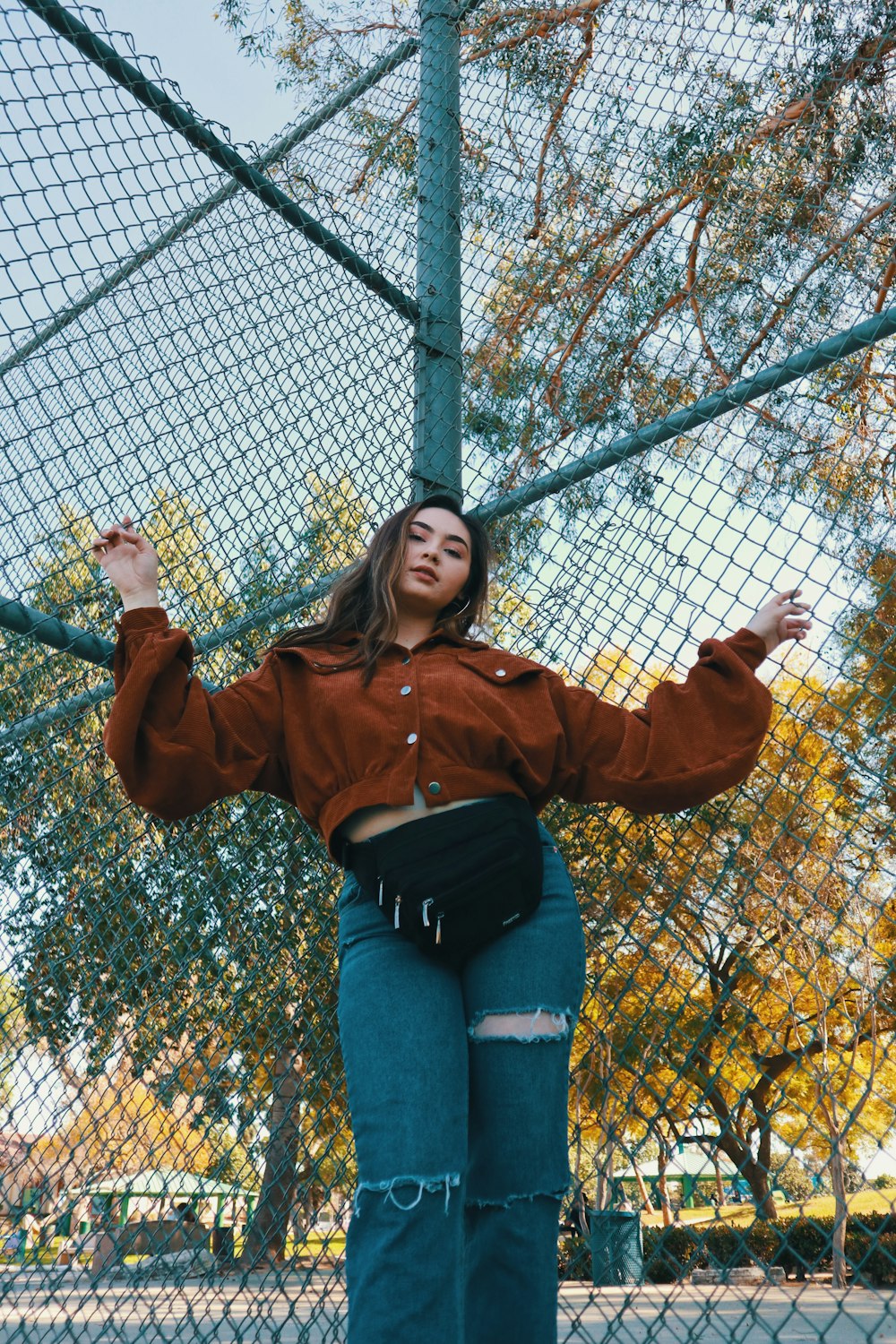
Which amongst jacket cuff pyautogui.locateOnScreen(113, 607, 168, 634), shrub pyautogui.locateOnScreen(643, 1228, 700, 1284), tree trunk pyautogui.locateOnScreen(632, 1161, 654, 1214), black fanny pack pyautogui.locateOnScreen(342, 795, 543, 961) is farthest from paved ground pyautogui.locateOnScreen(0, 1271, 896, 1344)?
jacket cuff pyautogui.locateOnScreen(113, 607, 168, 634)

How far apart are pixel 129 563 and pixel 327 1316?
1.40m

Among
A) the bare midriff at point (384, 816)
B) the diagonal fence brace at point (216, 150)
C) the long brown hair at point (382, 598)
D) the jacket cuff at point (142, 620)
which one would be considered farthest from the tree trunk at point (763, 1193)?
the diagonal fence brace at point (216, 150)

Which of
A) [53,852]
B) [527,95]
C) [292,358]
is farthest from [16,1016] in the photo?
[527,95]

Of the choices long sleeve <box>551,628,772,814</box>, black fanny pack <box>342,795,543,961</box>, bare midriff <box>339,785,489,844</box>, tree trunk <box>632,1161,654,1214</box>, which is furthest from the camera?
tree trunk <box>632,1161,654,1214</box>

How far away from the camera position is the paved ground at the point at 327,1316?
188 centimetres

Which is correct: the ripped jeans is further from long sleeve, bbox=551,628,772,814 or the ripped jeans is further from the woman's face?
the woman's face

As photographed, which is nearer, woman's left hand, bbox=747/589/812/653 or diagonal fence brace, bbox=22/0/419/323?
woman's left hand, bbox=747/589/812/653

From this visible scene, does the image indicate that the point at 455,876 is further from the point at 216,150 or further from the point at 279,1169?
the point at 216,150

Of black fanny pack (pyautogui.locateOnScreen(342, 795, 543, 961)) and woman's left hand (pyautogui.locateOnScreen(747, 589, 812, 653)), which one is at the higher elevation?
woman's left hand (pyautogui.locateOnScreen(747, 589, 812, 653))

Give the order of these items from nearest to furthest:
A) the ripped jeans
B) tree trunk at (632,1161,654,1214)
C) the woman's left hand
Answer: the ripped jeans, the woman's left hand, tree trunk at (632,1161,654,1214)

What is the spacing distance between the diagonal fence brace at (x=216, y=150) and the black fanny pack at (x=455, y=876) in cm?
179

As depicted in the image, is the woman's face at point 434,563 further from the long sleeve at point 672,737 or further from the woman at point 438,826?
the long sleeve at point 672,737

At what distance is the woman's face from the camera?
1876mm

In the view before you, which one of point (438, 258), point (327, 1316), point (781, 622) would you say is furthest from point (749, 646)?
point (438, 258)
